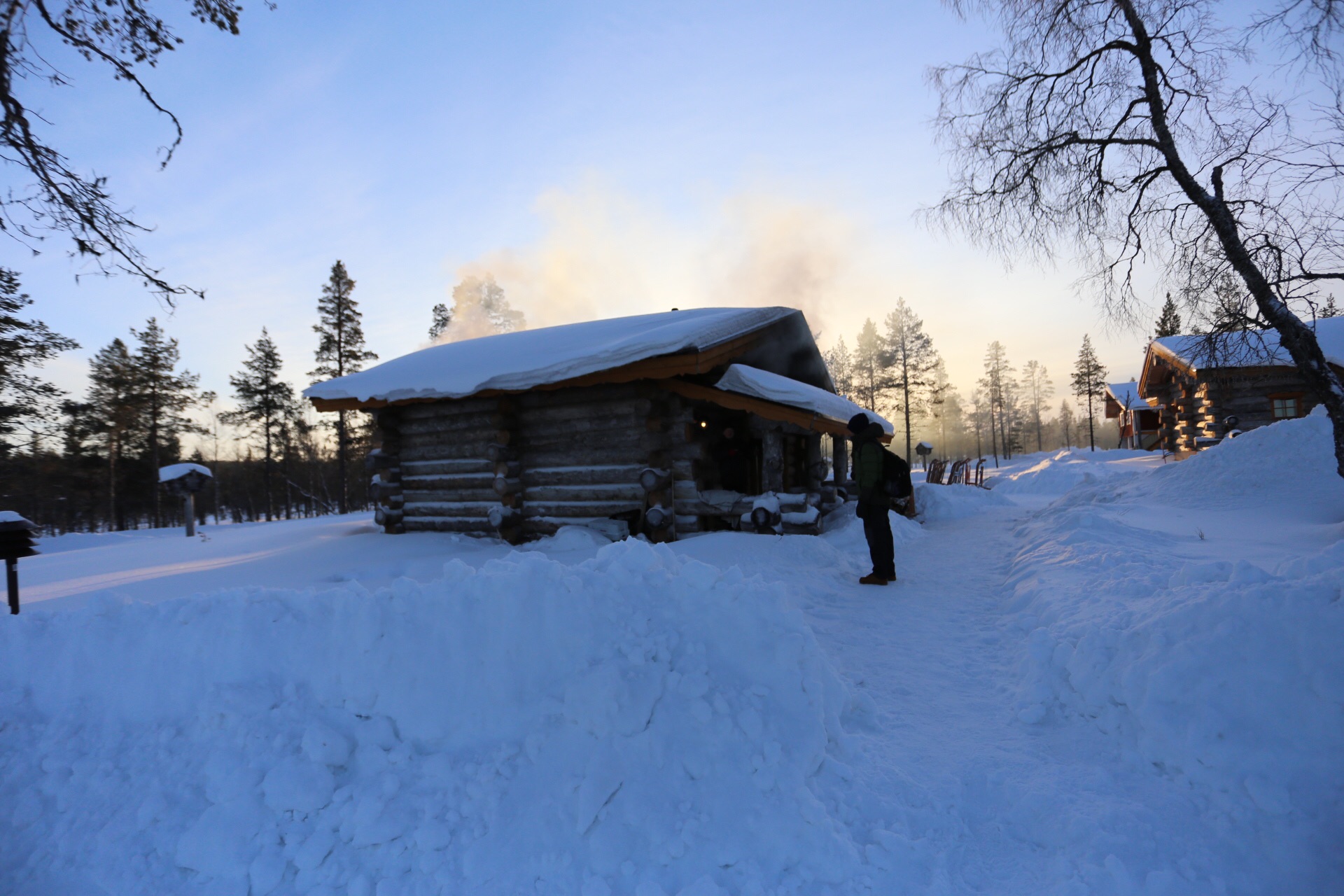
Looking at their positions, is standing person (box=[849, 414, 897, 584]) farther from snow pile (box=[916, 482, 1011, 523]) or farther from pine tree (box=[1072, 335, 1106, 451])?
pine tree (box=[1072, 335, 1106, 451])

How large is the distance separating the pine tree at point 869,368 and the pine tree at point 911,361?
0.91 metres

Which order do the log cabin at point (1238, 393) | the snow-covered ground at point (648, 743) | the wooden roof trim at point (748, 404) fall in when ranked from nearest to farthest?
the snow-covered ground at point (648, 743) < the wooden roof trim at point (748, 404) < the log cabin at point (1238, 393)

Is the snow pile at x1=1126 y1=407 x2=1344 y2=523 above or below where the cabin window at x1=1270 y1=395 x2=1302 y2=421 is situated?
below

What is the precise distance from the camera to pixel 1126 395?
3756cm

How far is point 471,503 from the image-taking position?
9961 mm

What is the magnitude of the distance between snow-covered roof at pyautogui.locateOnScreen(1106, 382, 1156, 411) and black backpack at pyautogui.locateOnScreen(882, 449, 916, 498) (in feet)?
120

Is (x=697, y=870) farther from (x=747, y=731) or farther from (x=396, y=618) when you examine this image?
(x=396, y=618)

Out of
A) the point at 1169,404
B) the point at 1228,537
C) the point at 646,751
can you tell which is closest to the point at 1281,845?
the point at 646,751

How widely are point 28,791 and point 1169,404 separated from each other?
3441cm

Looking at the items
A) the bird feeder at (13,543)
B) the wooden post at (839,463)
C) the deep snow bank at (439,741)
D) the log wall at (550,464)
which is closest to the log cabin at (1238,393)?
the wooden post at (839,463)

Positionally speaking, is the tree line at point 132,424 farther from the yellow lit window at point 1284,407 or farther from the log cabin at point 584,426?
the yellow lit window at point 1284,407

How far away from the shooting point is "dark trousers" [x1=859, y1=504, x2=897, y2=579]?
6.64m

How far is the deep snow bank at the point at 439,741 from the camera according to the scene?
2.41m

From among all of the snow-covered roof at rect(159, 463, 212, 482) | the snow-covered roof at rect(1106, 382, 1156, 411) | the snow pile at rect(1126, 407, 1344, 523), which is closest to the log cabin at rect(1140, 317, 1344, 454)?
the snow pile at rect(1126, 407, 1344, 523)
